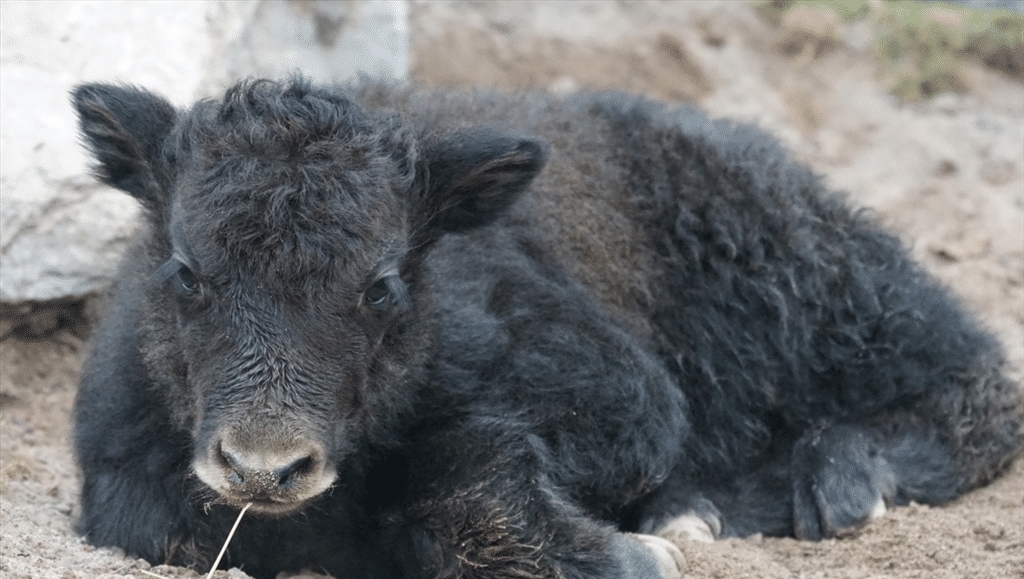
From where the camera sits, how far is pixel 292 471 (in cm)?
532

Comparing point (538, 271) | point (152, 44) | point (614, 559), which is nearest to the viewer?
point (614, 559)

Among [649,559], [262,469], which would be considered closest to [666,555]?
[649,559]

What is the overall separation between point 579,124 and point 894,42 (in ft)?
19.9

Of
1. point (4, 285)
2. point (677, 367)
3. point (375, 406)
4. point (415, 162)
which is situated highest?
point (415, 162)

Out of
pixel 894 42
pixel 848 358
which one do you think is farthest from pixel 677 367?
pixel 894 42

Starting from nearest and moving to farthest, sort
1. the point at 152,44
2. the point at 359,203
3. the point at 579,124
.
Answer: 1. the point at 359,203
2. the point at 579,124
3. the point at 152,44

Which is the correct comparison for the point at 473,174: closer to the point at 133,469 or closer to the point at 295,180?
the point at 295,180

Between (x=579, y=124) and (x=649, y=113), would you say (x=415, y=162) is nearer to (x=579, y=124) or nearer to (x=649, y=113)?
(x=579, y=124)

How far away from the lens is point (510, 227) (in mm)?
7367

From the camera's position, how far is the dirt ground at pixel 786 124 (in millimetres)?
8133

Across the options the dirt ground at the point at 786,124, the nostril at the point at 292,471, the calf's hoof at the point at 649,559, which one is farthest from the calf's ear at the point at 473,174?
the dirt ground at the point at 786,124

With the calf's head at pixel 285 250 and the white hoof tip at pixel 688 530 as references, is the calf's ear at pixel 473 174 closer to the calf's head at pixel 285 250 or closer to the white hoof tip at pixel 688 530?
the calf's head at pixel 285 250

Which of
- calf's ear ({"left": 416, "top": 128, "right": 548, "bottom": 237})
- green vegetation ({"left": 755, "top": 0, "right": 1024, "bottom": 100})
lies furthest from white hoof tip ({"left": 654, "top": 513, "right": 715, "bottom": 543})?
green vegetation ({"left": 755, "top": 0, "right": 1024, "bottom": 100})

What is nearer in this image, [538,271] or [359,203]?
[359,203]
